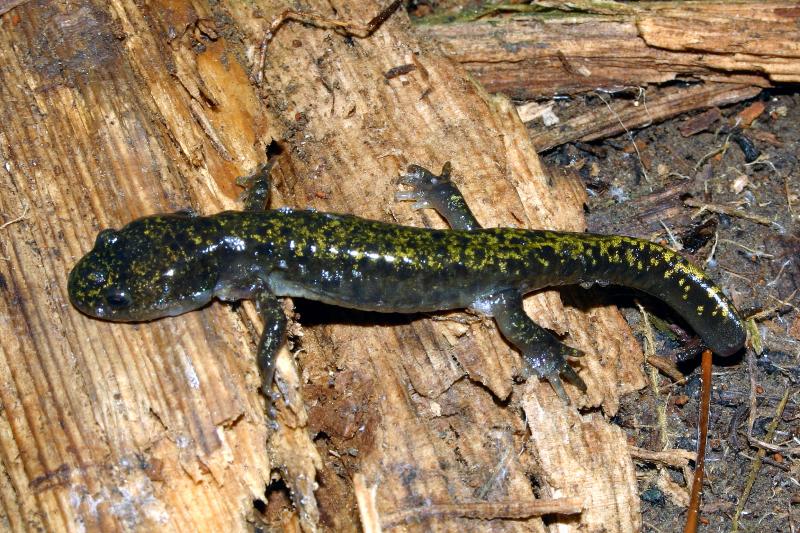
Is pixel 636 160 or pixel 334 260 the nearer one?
pixel 334 260

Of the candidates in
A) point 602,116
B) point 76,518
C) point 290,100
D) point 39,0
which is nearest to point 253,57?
point 290,100

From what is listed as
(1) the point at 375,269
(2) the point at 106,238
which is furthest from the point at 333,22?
(2) the point at 106,238

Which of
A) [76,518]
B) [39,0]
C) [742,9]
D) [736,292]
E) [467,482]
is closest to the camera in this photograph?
[76,518]

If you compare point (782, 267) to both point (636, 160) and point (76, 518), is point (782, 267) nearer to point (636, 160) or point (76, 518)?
point (636, 160)

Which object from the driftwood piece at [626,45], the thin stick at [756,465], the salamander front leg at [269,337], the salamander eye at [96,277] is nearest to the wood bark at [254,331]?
the salamander front leg at [269,337]

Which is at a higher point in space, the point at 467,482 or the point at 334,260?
the point at 334,260

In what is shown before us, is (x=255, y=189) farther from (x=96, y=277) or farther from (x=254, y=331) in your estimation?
(x=96, y=277)

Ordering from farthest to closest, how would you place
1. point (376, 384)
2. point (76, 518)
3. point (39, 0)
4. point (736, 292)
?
point (736, 292), point (39, 0), point (376, 384), point (76, 518)

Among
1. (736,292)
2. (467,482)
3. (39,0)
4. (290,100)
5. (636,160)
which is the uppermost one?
(39,0)
